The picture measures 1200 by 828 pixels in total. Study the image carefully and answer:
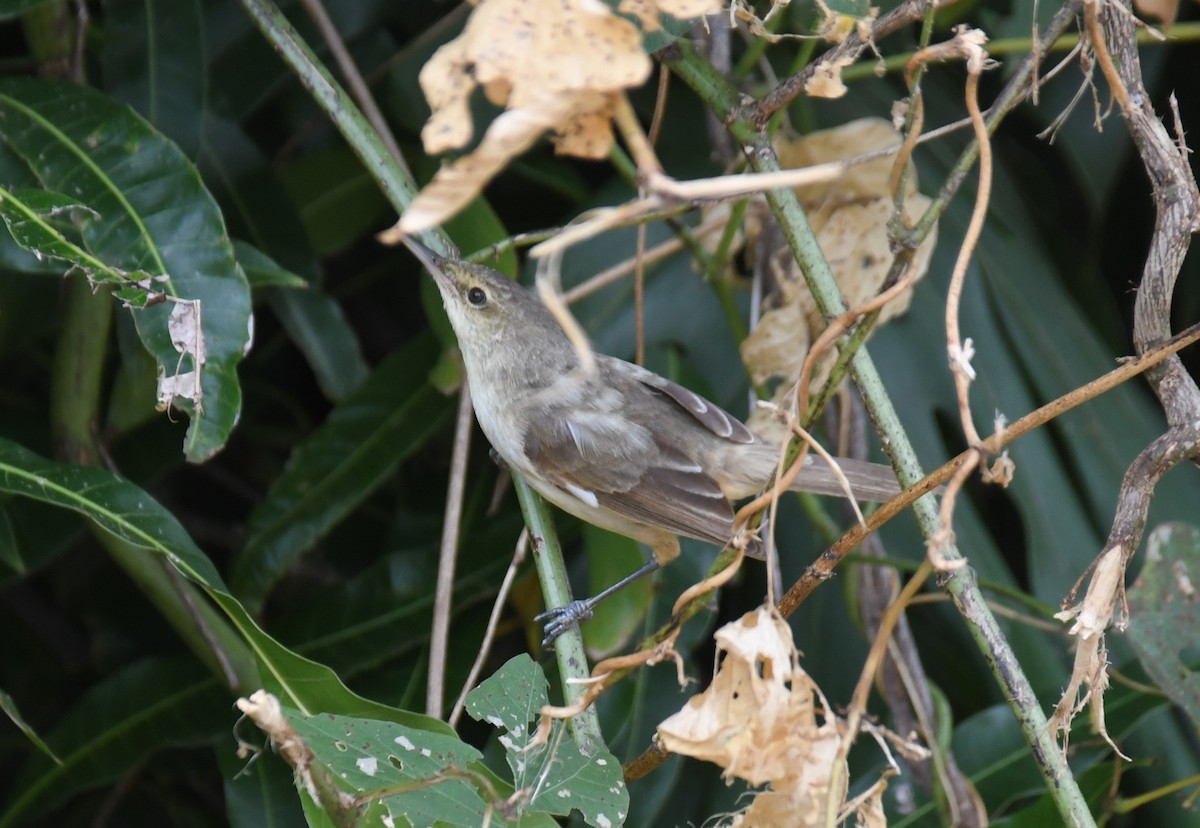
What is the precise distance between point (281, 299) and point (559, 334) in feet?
2.40

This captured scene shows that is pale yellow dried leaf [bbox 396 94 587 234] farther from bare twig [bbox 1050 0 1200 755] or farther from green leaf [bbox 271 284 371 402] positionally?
green leaf [bbox 271 284 371 402]

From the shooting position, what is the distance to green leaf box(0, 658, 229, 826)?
274cm

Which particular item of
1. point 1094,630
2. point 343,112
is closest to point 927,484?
point 1094,630

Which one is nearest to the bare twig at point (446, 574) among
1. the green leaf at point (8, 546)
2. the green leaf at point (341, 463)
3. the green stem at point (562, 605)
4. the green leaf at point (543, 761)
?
the green stem at point (562, 605)

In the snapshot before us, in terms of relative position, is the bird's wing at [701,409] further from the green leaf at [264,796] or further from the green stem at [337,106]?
the green leaf at [264,796]

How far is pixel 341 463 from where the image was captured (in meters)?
2.96

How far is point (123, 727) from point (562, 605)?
1375 millimetres

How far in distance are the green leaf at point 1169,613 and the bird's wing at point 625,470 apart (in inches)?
33.9

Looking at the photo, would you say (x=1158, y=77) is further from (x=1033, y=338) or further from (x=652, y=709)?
(x=652, y=709)

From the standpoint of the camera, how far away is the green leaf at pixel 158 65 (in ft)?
8.81

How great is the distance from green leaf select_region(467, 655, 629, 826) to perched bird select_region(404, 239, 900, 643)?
877mm

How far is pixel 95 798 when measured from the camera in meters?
3.44

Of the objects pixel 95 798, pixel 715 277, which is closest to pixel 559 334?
pixel 715 277

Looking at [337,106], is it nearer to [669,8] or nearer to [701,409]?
[669,8]
